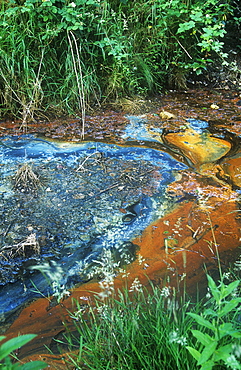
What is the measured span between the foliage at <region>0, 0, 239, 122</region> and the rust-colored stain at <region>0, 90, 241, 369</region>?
0.35m

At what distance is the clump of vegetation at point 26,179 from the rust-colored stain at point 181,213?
2.97 feet

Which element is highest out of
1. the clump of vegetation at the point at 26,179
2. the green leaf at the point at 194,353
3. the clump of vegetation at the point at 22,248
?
the green leaf at the point at 194,353

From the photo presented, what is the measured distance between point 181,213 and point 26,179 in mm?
1194

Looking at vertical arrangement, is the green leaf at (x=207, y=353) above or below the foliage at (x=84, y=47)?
below

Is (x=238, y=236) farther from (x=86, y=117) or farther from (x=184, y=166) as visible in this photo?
(x=86, y=117)

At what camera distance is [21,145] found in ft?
11.2

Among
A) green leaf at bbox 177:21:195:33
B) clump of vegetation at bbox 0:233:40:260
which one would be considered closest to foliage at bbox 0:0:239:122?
green leaf at bbox 177:21:195:33

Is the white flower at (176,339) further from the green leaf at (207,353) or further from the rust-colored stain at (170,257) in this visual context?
the rust-colored stain at (170,257)

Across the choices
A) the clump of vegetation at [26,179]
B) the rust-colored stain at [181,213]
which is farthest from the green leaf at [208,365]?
the clump of vegetation at [26,179]

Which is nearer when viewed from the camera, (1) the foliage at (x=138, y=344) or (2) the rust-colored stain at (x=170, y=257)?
(1) the foliage at (x=138, y=344)

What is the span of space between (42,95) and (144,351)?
3.24 meters

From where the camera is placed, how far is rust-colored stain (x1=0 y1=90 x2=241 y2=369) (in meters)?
1.70

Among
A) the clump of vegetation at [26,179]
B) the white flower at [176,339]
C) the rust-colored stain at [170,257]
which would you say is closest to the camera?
the white flower at [176,339]

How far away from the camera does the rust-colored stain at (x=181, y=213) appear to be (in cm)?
170
